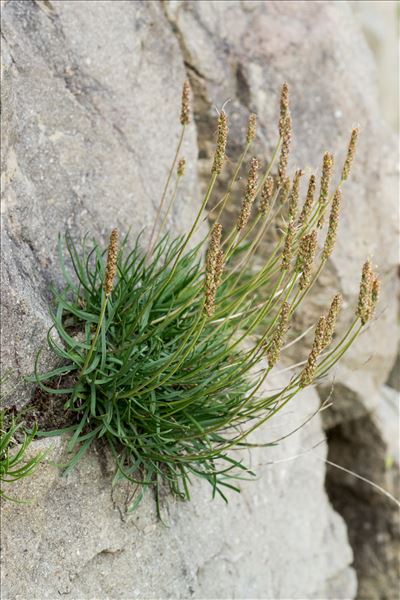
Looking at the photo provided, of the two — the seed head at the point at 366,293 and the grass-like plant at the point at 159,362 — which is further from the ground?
the seed head at the point at 366,293

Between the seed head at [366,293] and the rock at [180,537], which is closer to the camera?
the seed head at [366,293]

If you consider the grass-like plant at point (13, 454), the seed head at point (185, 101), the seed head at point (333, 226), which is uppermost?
the seed head at point (185, 101)

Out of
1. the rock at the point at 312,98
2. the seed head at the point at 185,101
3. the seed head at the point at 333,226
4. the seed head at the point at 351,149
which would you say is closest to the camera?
the seed head at the point at 333,226

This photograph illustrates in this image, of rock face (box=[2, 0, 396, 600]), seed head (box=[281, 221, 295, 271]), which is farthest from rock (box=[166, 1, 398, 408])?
seed head (box=[281, 221, 295, 271])

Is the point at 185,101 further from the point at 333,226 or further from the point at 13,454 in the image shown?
the point at 13,454

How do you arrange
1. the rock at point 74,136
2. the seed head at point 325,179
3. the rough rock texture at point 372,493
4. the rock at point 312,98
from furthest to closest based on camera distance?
the rough rock texture at point 372,493 < the rock at point 312,98 < the rock at point 74,136 < the seed head at point 325,179

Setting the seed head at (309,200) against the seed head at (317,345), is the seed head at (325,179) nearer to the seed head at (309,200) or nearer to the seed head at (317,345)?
the seed head at (309,200)

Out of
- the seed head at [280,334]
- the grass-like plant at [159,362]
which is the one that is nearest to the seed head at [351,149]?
the grass-like plant at [159,362]

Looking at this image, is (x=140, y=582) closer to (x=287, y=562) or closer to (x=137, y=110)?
(x=287, y=562)
